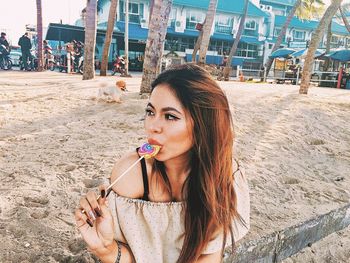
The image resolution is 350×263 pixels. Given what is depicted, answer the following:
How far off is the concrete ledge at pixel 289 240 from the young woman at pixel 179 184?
28.3 inches

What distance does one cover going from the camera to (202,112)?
1.52 m

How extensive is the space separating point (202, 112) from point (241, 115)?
4.74 meters

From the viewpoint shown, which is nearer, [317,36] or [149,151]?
[149,151]

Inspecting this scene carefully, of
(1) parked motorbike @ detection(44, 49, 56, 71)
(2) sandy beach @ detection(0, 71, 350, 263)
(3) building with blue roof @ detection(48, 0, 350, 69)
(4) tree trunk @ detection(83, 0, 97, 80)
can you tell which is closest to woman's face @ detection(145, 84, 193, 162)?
(2) sandy beach @ detection(0, 71, 350, 263)

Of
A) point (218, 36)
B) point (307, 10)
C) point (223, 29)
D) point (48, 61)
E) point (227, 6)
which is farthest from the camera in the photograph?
point (223, 29)

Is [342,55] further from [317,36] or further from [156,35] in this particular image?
[156,35]

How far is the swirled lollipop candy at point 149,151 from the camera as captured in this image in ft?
4.69

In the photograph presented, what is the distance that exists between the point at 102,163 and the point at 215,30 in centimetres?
3474

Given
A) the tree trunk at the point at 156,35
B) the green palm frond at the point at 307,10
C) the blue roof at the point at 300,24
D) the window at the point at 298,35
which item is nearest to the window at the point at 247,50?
the blue roof at the point at 300,24

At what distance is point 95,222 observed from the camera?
4.47ft

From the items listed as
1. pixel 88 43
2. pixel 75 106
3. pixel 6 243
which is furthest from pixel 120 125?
pixel 88 43

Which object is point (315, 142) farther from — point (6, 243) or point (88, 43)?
point (88, 43)

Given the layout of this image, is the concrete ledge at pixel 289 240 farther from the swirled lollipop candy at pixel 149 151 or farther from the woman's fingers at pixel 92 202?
the woman's fingers at pixel 92 202

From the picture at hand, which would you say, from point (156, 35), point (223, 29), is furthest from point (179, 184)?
point (223, 29)
